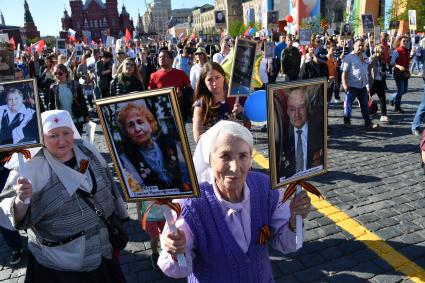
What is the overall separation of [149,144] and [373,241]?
10.4 ft

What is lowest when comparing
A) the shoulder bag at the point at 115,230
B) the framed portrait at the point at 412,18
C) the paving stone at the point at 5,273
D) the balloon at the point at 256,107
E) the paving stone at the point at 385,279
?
the paving stone at the point at 5,273

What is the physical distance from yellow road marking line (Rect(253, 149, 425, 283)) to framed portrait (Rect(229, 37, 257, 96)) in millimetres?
1913

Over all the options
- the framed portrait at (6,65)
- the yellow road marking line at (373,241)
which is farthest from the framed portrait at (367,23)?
the framed portrait at (6,65)

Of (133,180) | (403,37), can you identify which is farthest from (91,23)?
(133,180)

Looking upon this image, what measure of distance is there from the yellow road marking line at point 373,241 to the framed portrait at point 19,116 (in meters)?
3.33

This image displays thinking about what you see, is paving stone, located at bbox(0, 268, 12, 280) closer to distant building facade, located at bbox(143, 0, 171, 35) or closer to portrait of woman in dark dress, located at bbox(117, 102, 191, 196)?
portrait of woman in dark dress, located at bbox(117, 102, 191, 196)

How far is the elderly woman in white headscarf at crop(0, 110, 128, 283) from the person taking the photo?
98.7 inches

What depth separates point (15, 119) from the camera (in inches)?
92.4

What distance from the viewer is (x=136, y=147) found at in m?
1.84

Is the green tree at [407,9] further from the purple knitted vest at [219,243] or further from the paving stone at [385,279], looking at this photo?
the purple knitted vest at [219,243]

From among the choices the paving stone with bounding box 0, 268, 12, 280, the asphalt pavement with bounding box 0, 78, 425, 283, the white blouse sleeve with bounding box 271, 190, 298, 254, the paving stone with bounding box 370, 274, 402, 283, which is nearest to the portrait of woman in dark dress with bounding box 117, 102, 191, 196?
the white blouse sleeve with bounding box 271, 190, 298, 254

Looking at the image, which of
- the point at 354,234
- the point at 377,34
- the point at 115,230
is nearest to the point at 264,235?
the point at 115,230

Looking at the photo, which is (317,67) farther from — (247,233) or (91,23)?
(91,23)

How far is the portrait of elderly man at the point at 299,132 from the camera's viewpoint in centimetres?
186
